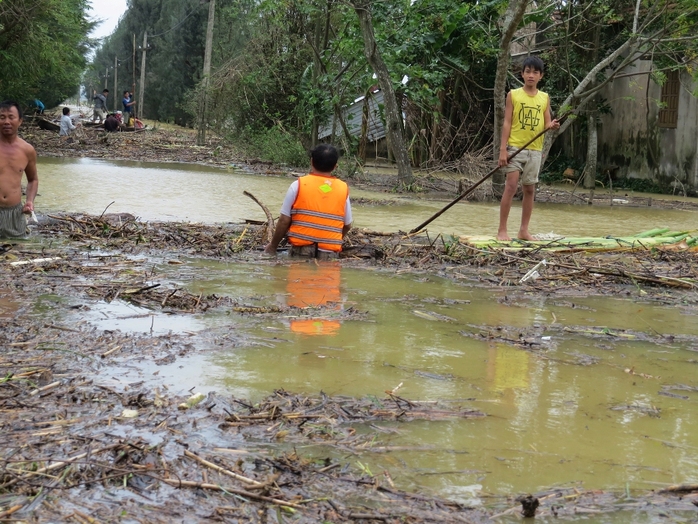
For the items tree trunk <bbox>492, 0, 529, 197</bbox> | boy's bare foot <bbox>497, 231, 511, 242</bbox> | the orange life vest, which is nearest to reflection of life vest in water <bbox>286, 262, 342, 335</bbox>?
the orange life vest

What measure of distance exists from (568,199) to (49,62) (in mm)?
16859

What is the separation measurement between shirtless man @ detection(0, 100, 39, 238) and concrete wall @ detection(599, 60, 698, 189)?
1250 cm

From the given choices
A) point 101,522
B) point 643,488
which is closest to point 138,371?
point 101,522

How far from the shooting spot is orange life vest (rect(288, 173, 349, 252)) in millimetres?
7238

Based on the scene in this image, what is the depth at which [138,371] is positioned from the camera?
Answer: 12.1ft

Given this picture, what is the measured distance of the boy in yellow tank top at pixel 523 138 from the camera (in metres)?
8.48

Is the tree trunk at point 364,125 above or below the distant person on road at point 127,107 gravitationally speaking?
below

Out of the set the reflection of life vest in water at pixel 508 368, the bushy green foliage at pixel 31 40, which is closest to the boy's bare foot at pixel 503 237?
the reflection of life vest in water at pixel 508 368

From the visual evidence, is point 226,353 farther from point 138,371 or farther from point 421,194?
point 421,194

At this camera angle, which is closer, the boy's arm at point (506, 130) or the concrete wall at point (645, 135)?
the boy's arm at point (506, 130)

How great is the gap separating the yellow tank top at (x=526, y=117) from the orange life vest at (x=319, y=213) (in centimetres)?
227

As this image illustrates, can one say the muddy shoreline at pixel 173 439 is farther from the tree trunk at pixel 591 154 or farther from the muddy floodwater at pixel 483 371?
the tree trunk at pixel 591 154

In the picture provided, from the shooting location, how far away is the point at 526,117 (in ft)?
27.9

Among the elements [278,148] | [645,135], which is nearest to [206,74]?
[278,148]
